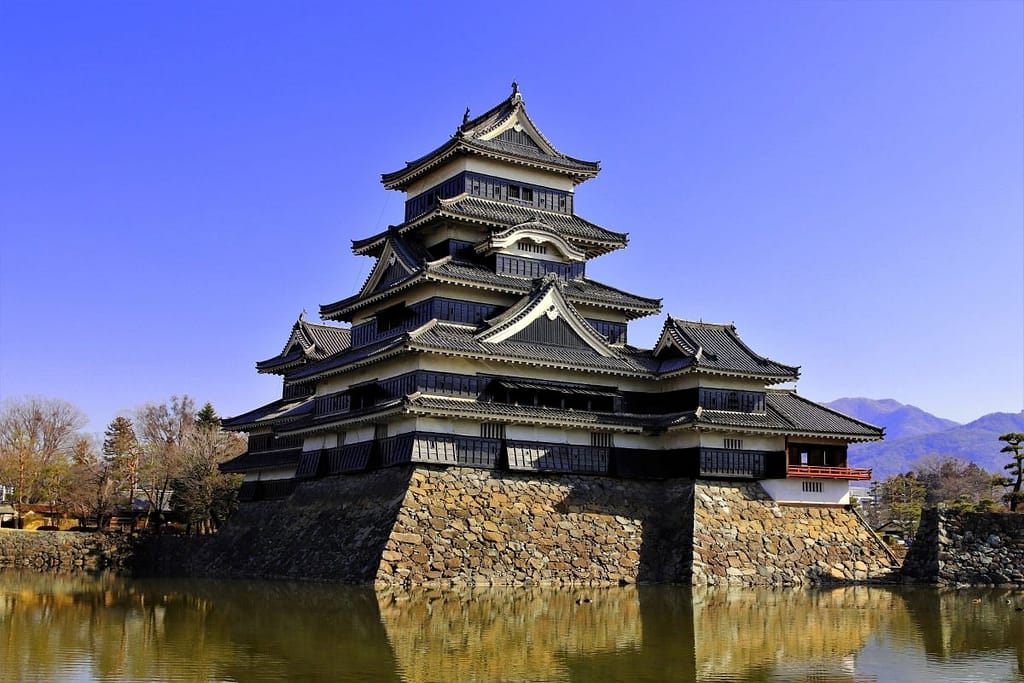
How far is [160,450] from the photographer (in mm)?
64188

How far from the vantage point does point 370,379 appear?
40125 millimetres

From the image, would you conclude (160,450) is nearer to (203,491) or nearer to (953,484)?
(203,491)

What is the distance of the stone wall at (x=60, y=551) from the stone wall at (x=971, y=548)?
34.3 meters

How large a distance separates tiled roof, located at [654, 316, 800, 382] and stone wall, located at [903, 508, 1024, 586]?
7550 millimetres

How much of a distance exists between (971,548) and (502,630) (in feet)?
69.2

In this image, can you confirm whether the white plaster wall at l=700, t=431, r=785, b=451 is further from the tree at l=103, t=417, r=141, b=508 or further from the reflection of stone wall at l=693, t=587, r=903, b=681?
the tree at l=103, t=417, r=141, b=508

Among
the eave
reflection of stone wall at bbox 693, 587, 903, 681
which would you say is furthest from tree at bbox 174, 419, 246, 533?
reflection of stone wall at bbox 693, 587, 903, 681

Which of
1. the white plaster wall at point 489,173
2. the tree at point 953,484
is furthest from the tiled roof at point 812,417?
the tree at point 953,484

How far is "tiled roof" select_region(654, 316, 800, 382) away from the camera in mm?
39281

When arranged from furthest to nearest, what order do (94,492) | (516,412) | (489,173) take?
(94,492), (489,173), (516,412)

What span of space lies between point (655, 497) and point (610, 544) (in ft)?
11.6

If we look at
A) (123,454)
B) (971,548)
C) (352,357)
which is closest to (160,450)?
(123,454)

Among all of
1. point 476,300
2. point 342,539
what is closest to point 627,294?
point 476,300

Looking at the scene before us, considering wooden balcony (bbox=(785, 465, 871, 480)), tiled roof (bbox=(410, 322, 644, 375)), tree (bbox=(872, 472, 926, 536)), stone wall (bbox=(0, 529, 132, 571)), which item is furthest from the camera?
tree (bbox=(872, 472, 926, 536))
